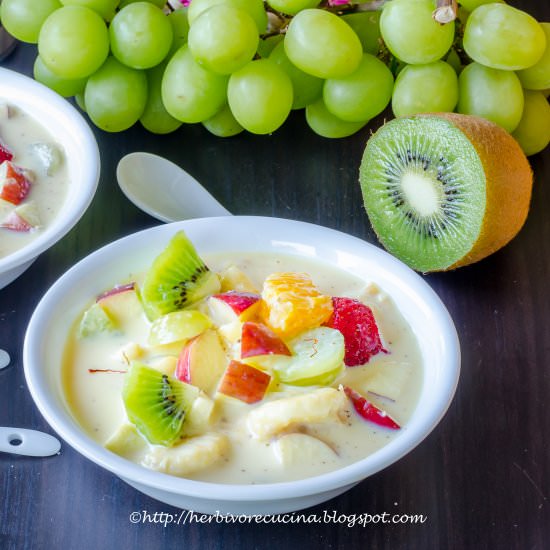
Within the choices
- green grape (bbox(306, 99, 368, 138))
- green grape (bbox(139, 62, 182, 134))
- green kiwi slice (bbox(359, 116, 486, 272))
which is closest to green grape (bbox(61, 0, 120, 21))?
green grape (bbox(139, 62, 182, 134))

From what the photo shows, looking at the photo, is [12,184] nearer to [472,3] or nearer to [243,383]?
[243,383]

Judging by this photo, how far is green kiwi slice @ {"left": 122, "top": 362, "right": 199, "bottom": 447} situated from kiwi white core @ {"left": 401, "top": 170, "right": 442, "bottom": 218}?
0.53m

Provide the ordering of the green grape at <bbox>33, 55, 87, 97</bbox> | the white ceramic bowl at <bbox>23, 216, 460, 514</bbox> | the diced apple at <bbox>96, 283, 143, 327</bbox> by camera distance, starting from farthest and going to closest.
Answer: the green grape at <bbox>33, 55, 87, 97</bbox> → the diced apple at <bbox>96, 283, 143, 327</bbox> → the white ceramic bowl at <bbox>23, 216, 460, 514</bbox>

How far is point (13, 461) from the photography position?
1.13m

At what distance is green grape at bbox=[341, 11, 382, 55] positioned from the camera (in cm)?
146

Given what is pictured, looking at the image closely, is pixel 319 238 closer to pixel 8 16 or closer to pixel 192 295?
pixel 192 295

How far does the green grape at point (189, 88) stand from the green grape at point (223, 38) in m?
0.06

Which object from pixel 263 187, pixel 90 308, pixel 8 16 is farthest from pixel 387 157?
pixel 8 16

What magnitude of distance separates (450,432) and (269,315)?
307mm

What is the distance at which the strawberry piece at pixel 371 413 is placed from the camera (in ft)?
3.43

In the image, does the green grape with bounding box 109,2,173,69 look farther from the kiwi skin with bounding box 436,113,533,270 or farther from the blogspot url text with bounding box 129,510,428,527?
the blogspot url text with bounding box 129,510,428,527

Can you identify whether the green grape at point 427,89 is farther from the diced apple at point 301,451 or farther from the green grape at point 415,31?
the diced apple at point 301,451

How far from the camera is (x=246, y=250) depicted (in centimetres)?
129

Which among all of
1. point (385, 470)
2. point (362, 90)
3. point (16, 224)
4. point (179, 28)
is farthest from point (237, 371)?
point (179, 28)
